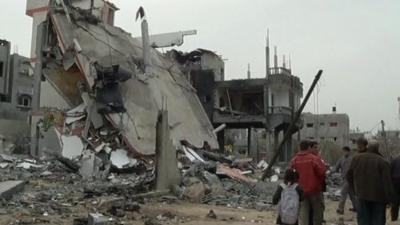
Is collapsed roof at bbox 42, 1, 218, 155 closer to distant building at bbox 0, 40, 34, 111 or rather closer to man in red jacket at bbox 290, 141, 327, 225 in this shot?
man in red jacket at bbox 290, 141, 327, 225

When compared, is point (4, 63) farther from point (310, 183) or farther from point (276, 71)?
point (310, 183)

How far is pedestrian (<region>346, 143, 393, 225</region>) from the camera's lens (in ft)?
21.4

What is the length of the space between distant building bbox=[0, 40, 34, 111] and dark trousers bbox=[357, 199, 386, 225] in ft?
122

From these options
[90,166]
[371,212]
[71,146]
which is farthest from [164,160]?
[71,146]

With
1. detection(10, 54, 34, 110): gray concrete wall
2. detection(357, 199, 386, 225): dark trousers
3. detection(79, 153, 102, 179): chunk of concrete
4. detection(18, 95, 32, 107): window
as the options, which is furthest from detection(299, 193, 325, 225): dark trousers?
detection(18, 95, 32, 107): window

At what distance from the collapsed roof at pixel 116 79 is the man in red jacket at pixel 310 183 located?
45.9ft

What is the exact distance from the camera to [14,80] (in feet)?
137

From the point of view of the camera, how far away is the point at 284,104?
115 feet

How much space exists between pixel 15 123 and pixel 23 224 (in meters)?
26.5

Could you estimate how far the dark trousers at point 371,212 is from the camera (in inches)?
258

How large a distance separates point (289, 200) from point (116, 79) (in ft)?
52.5

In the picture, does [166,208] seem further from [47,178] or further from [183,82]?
[183,82]

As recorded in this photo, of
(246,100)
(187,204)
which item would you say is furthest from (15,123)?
(187,204)

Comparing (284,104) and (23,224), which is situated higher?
(284,104)
